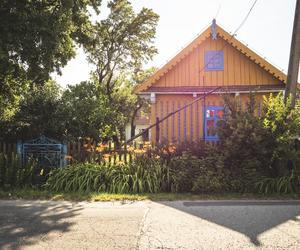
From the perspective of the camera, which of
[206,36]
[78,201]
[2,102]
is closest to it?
[78,201]

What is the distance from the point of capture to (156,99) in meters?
14.7

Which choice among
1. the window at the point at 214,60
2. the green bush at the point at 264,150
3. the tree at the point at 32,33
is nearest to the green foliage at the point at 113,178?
the green bush at the point at 264,150

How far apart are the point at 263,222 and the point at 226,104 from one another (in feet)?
14.1

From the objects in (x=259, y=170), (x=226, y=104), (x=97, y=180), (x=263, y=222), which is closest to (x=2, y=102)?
(x=97, y=180)

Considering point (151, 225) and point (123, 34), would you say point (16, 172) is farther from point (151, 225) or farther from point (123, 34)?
point (123, 34)

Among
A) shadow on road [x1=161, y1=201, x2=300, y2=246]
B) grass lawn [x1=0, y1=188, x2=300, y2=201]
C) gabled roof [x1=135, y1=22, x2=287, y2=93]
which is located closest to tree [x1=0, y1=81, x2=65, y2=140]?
grass lawn [x1=0, y1=188, x2=300, y2=201]

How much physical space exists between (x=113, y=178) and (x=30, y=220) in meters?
3.30

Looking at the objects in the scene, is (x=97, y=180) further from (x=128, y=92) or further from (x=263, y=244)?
(x=128, y=92)

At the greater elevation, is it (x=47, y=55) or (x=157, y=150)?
(x=47, y=55)

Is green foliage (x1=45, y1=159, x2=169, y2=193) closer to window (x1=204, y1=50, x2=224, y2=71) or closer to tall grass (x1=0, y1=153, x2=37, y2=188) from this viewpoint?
tall grass (x1=0, y1=153, x2=37, y2=188)

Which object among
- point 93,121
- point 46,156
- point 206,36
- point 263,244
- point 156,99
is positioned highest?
point 206,36

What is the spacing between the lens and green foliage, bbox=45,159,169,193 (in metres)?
8.84

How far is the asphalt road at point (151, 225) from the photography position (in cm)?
489

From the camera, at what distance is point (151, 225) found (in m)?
5.75
